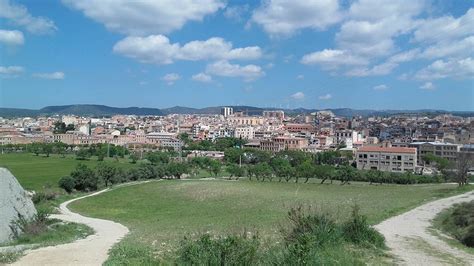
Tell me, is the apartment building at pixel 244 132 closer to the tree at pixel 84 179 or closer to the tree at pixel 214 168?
the tree at pixel 214 168

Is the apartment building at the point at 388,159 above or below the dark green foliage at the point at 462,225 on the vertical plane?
below

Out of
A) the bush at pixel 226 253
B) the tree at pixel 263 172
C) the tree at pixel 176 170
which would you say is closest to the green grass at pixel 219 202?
the bush at pixel 226 253

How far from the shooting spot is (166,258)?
12016 mm

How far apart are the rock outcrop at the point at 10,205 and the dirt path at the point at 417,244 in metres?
14.8

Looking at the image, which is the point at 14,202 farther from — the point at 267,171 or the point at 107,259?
the point at 267,171

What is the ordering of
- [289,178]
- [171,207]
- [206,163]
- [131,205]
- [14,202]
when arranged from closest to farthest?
[14,202] → [171,207] → [131,205] → [289,178] → [206,163]

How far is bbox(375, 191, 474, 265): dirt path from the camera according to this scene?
12680mm

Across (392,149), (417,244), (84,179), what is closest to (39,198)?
(84,179)

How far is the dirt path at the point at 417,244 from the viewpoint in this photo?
1268 cm

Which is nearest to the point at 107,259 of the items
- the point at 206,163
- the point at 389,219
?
the point at 389,219

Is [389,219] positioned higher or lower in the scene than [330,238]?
lower

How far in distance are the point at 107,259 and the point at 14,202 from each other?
8.48 metres

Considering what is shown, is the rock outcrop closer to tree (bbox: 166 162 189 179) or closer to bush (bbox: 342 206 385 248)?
bush (bbox: 342 206 385 248)

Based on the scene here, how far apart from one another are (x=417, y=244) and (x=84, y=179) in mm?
51174
